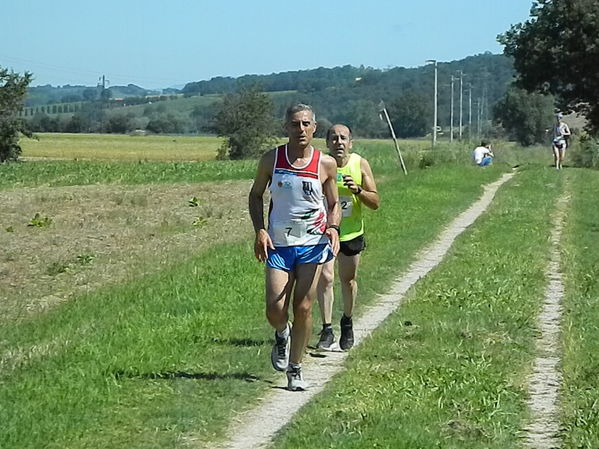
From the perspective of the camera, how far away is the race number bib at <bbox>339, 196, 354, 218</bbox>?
942 centimetres

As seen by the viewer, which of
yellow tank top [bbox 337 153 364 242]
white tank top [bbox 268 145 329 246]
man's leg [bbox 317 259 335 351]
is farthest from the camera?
man's leg [bbox 317 259 335 351]

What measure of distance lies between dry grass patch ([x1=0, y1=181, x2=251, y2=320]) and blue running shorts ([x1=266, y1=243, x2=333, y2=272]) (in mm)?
5569

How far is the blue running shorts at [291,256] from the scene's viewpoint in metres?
7.83

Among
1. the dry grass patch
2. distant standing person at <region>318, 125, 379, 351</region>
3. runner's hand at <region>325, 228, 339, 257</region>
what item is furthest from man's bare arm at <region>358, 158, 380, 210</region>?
the dry grass patch

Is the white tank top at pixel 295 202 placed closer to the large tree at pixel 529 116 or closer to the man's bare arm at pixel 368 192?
the man's bare arm at pixel 368 192

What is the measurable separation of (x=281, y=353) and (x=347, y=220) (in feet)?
5.13

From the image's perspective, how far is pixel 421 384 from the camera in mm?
7973

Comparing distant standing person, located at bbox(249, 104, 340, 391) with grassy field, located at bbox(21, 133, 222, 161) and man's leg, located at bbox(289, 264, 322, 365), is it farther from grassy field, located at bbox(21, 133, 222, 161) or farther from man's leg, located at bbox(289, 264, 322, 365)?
grassy field, located at bbox(21, 133, 222, 161)

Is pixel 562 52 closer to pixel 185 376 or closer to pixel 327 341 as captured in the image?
pixel 327 341

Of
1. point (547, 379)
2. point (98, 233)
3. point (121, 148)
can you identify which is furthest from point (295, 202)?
point (121, 148)

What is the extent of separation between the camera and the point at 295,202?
25.5 ft

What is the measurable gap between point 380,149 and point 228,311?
41498 millimetres

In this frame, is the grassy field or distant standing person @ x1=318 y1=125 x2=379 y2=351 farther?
the grassy field

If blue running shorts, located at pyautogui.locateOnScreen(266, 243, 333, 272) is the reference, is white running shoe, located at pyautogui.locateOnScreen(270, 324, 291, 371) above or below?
below
